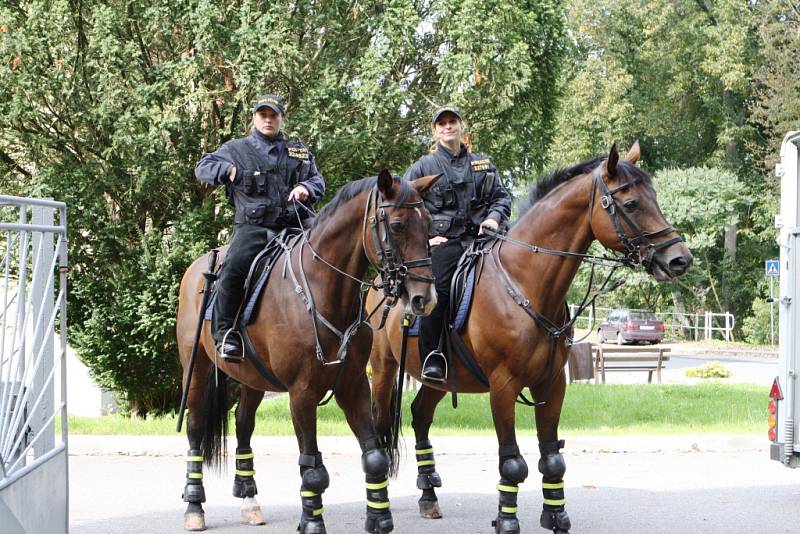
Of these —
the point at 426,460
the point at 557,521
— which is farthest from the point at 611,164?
the point at 426,460

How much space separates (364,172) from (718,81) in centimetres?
3652

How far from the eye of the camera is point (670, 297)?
50344 millimetres

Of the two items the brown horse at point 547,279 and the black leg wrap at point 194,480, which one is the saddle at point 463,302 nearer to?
the brown horse at point 547,279

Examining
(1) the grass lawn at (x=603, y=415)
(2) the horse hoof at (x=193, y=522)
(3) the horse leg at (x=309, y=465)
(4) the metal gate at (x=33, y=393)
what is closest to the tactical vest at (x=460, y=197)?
(3) the horse leg at (x=309, y=465)

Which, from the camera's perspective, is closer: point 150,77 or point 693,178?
Answer: point 150,77

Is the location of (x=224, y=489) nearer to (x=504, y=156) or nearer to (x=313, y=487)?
(x=313, y=487)

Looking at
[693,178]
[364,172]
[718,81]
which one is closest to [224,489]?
[364,172]

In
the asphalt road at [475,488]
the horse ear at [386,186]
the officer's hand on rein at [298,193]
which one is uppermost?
the officer's hand on rein at [298,193]

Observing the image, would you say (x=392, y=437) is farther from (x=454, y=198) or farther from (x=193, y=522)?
(x=454, y=198)

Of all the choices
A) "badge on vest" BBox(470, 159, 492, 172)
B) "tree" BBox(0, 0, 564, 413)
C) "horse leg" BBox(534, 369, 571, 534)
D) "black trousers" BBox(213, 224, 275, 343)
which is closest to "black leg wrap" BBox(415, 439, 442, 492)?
"horse leg" BBox(534, 369, 571, 534)

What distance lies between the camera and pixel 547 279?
712cm

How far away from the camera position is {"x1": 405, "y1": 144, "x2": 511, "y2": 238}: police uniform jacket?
8.02 meters

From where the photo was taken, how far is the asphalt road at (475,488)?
7.91 metres

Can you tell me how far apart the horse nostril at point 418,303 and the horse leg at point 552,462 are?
1588 mm
